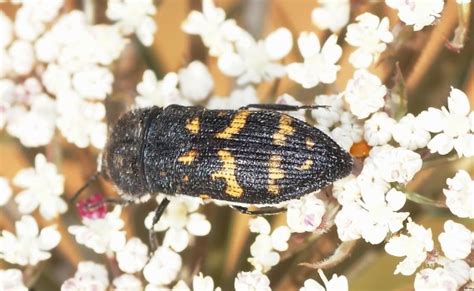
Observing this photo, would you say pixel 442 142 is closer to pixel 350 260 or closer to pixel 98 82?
pixel 350 260

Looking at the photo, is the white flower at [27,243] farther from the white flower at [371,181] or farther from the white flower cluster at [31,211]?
the white flower at [371,181]

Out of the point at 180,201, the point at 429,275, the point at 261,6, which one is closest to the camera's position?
the point at 429,275

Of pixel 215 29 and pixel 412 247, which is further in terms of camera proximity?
pixel 215 29

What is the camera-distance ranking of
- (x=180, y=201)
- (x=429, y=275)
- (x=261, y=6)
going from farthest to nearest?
(x=261, y=6)
(x=180, y=201)
(x=429, y=275)

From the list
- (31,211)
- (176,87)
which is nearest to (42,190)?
(31,211)

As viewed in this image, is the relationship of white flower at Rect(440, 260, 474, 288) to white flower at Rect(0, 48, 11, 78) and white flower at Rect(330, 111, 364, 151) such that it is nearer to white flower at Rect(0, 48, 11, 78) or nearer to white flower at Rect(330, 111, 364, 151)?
white flower at Rect(330, 111, 364, 151)

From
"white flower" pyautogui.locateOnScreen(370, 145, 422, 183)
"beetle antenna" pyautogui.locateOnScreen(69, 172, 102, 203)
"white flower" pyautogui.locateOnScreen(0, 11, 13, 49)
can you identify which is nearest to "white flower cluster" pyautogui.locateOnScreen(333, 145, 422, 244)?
"white flower" pyautogui.locateOnScreen(370, 145, 422, 183)

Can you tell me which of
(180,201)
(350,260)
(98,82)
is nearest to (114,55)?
(98,82)

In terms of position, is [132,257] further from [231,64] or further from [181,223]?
[231,64]
